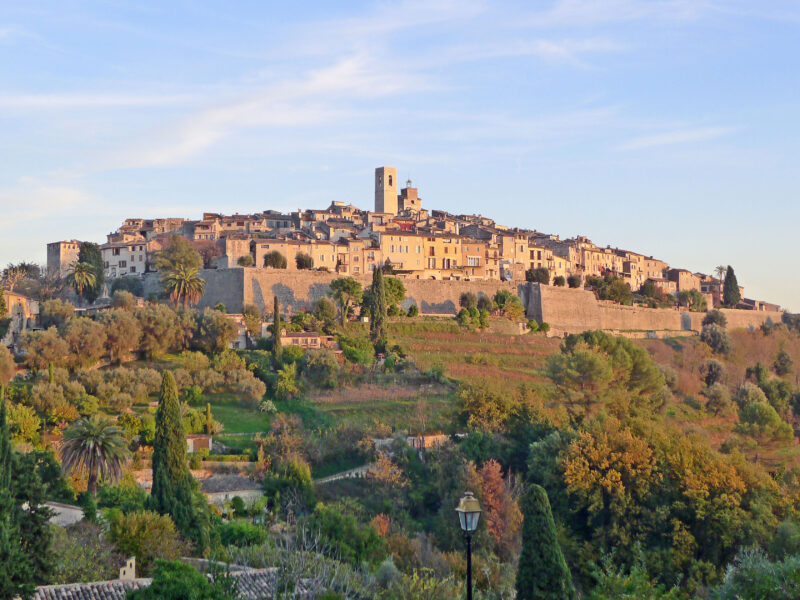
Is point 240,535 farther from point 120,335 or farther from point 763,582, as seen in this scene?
point 120,335

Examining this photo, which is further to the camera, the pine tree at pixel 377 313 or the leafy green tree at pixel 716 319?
the leafy green tree at pixel 716 319

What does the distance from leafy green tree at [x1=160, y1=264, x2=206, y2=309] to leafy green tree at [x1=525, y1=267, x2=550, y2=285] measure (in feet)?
95.6

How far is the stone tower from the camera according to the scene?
92.6 m

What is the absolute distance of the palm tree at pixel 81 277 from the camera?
5212cm

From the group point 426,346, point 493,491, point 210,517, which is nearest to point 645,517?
point 493,491

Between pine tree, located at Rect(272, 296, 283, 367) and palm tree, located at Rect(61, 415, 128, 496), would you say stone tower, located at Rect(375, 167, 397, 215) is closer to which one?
pine tree, located at Rect(272, 296, 283, 367)

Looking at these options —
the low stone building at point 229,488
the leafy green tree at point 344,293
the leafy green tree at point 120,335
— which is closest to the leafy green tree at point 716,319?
the leafy green tree at point 344,293

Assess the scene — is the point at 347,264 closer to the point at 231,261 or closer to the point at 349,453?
the point at 231,261

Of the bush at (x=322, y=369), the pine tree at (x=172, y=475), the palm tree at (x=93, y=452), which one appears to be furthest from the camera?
the bush at (x=322, y=369)

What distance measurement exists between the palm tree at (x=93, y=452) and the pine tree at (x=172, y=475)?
5577 millimetres

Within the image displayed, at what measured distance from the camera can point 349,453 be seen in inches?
1335

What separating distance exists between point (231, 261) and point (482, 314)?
15782 mm

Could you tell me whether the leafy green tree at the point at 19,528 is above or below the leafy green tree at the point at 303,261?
below

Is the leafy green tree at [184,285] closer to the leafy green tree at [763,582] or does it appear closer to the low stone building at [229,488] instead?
the low stone building at [229,488]
